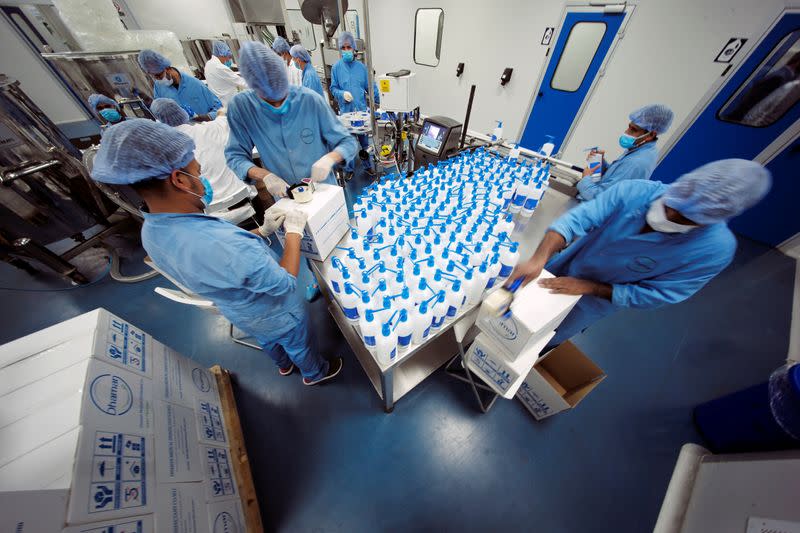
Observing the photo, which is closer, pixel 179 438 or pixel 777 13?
pixel 179 438

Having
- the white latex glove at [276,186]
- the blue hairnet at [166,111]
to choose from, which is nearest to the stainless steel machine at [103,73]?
the blue hairnet at [166,111]

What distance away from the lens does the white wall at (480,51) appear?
13.2 ft

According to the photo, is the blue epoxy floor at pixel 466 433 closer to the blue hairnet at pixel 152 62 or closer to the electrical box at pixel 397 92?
the electrical box at pixel 397 92

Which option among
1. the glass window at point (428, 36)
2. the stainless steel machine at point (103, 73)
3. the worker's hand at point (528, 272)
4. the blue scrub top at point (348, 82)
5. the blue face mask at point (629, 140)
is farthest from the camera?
the glass window at point (428, 36)

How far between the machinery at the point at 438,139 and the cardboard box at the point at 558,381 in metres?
1.89

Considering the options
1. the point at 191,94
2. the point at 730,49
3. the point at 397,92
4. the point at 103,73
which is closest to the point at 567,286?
the point at 397,92

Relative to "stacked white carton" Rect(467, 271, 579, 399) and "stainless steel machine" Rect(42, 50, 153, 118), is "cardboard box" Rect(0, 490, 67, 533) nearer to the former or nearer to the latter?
"stacked white carton" Rect(467, 271, 579, 399)

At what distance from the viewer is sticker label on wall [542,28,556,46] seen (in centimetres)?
380

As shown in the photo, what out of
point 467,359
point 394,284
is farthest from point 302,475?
point 394,284

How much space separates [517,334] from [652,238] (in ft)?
2.57

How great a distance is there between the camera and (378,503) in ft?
4.83

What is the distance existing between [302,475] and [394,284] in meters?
1.39

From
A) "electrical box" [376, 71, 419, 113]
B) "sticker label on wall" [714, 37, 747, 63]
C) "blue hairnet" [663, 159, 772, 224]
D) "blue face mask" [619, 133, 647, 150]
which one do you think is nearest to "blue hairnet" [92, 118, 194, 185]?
"blue hairnet" [663, 159, 772, 224]

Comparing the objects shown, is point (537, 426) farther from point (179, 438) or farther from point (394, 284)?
point (179, 438)
